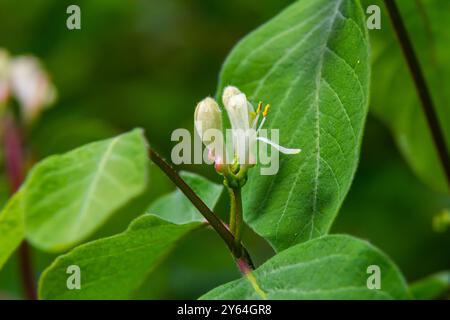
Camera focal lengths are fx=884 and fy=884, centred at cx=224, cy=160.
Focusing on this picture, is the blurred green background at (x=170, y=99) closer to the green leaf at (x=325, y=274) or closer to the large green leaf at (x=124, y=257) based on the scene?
the large green leaf at (x=124, y=257)

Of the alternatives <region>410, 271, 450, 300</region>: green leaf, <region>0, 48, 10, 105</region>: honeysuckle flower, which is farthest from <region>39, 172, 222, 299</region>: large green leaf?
<region>0, 48, 10, 105</region>: honeysuckle flower

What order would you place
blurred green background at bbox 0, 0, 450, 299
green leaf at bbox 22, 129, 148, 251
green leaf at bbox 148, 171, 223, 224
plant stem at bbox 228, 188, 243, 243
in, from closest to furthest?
1. green leaf at bbox 22, 129, 148, 251
2. plant stem at bbox 228, 188, 243, 243
3. green leaf at bbox 148, 171, 223, 224
4. blurred green background at bbox 0, 0, 450, 299

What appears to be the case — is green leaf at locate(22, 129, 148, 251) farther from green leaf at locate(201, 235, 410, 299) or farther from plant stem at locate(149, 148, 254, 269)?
green leaf at locate(201, 235, 410, 299)

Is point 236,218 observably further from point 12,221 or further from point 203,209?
point 12,221

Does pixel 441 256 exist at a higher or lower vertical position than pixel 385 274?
A: lower
